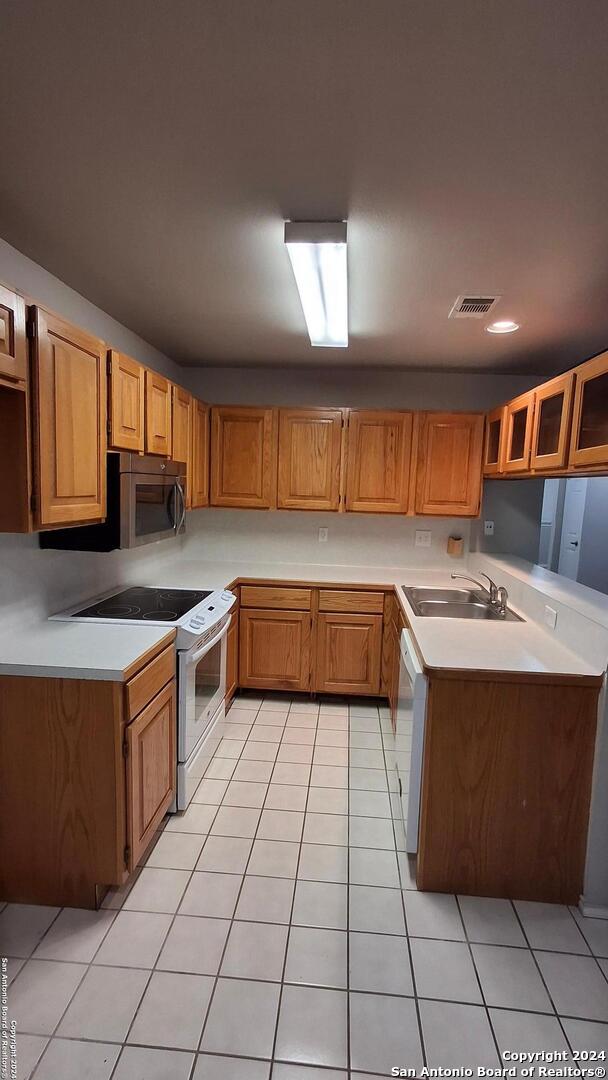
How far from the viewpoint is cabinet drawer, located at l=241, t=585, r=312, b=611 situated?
3.35 metres

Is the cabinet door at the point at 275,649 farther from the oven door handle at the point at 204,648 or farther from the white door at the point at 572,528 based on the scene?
the white door at the point at 572,528

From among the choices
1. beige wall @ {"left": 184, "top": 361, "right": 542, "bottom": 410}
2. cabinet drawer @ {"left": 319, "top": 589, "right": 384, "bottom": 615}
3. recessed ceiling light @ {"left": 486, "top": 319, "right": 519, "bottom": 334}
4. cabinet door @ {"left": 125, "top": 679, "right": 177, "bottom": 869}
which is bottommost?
cabinet door @ {"left": 125, "top": 679, "right": 177, "bottom": 869}

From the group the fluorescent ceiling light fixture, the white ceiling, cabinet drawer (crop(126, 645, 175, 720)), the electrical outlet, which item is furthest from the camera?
the electrical outlet

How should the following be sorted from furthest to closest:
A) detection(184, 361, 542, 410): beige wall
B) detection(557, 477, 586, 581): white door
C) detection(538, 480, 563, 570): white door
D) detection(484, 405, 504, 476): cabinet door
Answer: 1. detection(538, 480, 563, 570): white door
2. detection(557, 477, 586, 581): white door
3. detection(184, 361, 542, 410): beige wall
4. detection(484, 405, 504, 476): cabinet door

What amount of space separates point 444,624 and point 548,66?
191 cm

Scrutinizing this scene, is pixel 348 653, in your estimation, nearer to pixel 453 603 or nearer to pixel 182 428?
pixel 453 603

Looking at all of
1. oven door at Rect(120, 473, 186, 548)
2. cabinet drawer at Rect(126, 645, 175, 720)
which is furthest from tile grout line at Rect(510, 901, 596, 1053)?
oven door at Rect(120, 473, 186, 548)

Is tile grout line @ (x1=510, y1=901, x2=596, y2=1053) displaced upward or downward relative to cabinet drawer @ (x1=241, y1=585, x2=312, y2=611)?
downward

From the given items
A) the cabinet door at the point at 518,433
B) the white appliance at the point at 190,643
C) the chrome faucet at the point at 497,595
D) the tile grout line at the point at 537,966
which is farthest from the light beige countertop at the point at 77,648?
the cabinet door at the point at 518,433

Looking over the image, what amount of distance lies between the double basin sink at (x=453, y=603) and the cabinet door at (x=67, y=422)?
1.72 meters

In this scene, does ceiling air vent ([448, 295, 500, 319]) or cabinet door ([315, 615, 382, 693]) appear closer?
ceiling air vent ([448, 295, 500, 319])

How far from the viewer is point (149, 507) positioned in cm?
245

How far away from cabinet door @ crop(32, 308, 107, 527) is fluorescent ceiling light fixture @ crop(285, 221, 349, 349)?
830 mm

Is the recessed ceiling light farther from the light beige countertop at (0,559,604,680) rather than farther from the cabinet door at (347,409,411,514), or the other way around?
the light beige countertop at (0,559,604,680)
